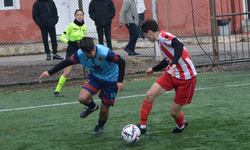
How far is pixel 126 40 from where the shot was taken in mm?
12102

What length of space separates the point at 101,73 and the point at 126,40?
786 cm

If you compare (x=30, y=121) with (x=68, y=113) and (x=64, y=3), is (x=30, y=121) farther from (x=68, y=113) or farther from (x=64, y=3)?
(x=64, y=3)

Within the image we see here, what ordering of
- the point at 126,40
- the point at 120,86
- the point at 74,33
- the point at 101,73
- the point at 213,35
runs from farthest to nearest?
the point at 126,40, the point at 213,35, the point at 74,33, the point at 101,73, the point at 120,86

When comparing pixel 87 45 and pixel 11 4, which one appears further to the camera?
pixel 11 4

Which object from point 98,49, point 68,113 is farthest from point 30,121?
point 98,49

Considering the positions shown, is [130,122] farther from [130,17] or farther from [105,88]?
[130,17]

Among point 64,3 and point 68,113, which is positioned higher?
point 64,3

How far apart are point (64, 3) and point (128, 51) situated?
422 centimetres

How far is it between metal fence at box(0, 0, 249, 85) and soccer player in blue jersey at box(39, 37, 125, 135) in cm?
497

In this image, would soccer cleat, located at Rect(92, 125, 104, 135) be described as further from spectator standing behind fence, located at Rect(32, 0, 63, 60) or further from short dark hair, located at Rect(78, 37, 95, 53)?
spectator standing behind fence, located at Rect(32, 0, 63, 60)

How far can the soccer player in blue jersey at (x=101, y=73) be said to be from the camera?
415 centimetres

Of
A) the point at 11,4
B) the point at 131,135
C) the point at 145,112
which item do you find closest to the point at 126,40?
the point at 11,4

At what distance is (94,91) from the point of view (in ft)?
14.4

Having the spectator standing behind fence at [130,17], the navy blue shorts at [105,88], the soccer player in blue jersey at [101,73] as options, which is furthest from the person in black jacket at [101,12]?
the navy blue shorts at [105,88]
